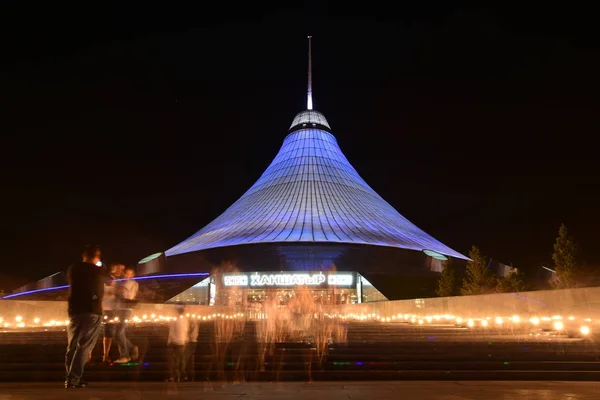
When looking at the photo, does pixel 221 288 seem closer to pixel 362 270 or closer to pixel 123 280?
pixel 362 270

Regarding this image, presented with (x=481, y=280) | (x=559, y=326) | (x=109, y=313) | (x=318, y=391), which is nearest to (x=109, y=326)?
(x=109, y=313)

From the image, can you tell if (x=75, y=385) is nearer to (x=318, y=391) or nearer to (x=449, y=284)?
(x=318, y=391)

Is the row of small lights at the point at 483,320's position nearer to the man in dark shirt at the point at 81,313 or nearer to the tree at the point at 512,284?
the tree at the point at 512,284

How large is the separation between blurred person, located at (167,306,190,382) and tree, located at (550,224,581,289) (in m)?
12.1

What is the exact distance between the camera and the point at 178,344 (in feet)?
17.7

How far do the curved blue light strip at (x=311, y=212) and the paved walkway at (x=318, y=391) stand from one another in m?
21.3

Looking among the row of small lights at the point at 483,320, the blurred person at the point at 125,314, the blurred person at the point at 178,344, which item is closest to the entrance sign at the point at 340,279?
the row of small lights at the point at 483,320

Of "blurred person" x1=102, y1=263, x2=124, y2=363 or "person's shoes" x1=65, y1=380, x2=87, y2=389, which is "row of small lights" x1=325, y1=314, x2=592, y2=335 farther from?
"person's shoes" x1=65, y1=380, x2=87, y2=389

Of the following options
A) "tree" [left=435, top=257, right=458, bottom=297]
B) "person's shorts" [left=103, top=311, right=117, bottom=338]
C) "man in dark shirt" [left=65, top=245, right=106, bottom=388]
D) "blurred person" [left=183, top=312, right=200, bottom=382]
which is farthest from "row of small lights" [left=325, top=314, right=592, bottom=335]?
"man in dark shirt" [left=65, top=245, right=106, bottom=388]

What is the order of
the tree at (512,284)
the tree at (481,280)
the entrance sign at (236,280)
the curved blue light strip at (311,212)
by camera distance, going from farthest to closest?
the entrance sign at (236,280) → the curved blue light strip at (311,212) → the tree at (481,280) → the tree at (512,284)

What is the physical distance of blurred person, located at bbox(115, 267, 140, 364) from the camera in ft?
18.5

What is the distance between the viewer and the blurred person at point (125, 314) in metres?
5.65

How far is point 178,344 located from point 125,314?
972mm

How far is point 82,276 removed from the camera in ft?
13.9
